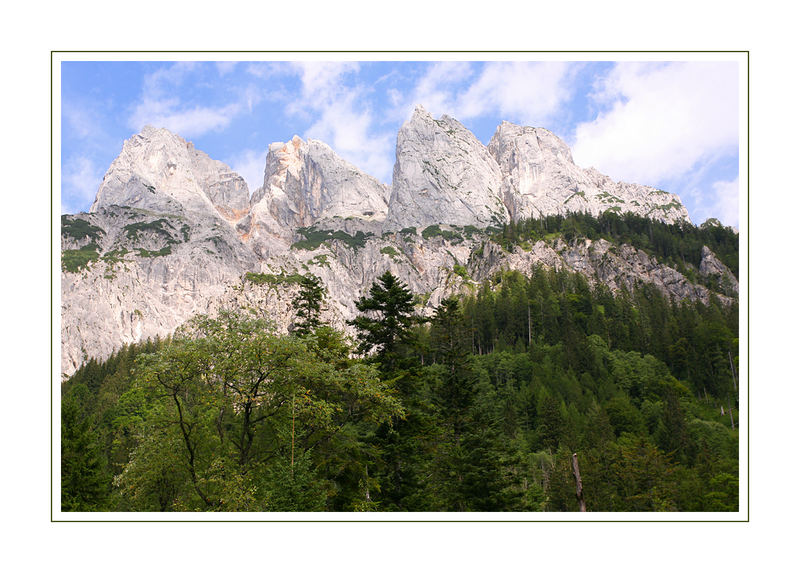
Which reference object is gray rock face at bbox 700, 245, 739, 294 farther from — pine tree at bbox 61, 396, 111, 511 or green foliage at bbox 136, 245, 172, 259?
green foliage at bbox 136, 245, 172, 259

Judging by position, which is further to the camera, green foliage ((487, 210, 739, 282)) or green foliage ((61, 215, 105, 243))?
green foliage ((61, 215, 105, 243))

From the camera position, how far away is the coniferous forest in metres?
17.0

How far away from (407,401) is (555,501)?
20.0 meters

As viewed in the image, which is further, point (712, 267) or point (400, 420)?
point (712, 267)

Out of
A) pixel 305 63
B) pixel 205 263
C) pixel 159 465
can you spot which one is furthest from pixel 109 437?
pixel 205 263

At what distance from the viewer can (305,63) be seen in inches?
712

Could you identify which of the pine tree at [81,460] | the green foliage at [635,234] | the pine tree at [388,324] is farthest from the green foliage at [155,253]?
the pine tree at [388,324]

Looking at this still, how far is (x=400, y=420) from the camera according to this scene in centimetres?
2275

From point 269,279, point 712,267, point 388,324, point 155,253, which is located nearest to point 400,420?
point 388,324

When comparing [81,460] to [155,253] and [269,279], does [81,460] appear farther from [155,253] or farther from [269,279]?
[155,253]

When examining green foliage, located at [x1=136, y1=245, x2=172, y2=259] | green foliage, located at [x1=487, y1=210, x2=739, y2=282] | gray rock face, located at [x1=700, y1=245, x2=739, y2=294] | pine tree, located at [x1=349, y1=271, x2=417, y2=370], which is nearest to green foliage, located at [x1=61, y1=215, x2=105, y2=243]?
green foliage, located at [x1=136, y1=245, x2=172, y2=259]

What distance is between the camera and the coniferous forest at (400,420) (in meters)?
17.0

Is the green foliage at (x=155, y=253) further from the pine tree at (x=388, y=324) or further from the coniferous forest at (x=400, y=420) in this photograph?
the pine tree at (x=388, y=324)

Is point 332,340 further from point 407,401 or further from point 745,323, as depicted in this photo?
point 745,323
